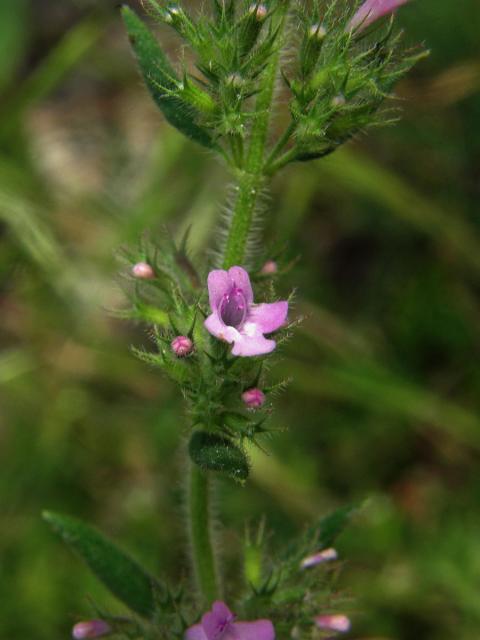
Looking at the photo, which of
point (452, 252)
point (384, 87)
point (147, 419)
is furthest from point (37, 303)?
point (384, 87)

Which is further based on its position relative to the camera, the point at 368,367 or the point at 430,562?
the point at 368,367

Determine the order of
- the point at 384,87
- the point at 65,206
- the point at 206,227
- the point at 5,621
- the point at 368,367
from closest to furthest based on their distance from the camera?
the point at 384,87
the point at 5,621
the point at 368,367
the point at 206,227
the point at 65,206

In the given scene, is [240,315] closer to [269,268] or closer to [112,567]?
[269,268]

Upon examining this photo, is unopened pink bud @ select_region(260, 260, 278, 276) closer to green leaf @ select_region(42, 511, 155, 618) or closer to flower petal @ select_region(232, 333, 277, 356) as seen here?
flower petal @ select_region(232, 333, 277, 356)

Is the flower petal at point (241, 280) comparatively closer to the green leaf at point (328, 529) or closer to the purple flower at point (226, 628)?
the purple flower at point (226, 628)

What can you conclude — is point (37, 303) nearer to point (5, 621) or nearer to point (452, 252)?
point (5, 621)

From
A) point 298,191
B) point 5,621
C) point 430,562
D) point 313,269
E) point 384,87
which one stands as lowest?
point 430,562

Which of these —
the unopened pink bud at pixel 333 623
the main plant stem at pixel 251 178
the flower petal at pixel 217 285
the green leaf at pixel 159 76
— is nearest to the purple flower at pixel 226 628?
the unopened pink bud at pixel 333 623

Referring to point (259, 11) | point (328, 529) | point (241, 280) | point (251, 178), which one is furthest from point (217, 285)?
point (328, 529)
